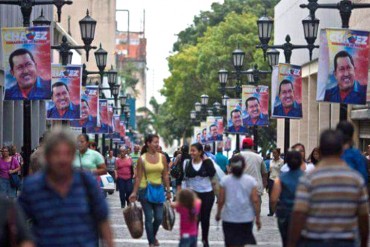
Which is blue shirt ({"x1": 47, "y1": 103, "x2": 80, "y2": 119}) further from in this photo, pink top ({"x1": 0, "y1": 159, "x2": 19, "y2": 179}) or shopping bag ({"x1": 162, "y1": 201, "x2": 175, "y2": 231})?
shopping bag ({"x1": 162, "y1": 201, "x2": 175, "y2": 231})

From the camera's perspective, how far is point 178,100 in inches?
3671

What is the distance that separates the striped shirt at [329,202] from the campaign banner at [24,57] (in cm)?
1307

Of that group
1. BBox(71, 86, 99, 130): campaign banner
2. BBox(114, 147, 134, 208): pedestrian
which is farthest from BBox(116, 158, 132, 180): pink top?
BBox(71, 86, 99, 130): campaign banner

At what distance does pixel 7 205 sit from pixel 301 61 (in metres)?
49.0

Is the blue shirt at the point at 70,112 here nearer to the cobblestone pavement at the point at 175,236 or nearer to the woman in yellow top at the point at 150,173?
the cobblestone pavement at the point at 175,236

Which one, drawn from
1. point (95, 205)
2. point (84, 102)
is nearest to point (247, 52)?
point (84, 102)

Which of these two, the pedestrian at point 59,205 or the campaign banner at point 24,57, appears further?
the campaign banner at point 24,57

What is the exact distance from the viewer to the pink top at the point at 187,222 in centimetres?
1338

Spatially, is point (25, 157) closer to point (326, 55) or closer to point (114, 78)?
point (326, 55)

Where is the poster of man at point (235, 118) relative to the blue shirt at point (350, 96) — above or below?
below

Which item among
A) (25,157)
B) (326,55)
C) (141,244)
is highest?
(326,55)

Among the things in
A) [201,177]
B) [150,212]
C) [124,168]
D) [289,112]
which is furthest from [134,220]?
[289,112]

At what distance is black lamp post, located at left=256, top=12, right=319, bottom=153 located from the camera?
26.3 metres

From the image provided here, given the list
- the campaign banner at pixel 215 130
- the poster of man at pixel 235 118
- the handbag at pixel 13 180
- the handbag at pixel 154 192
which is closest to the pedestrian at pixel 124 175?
the handbag at pixel 13 180
